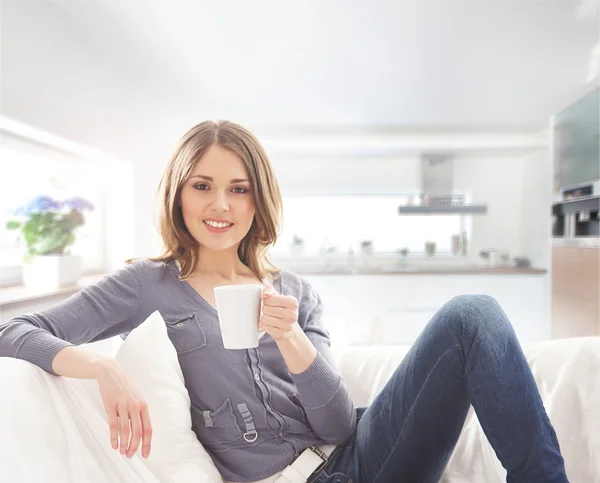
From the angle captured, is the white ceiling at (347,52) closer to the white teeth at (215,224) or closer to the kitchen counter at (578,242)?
the kitchen counter at (578,242)

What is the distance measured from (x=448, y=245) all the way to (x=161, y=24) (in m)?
3.64

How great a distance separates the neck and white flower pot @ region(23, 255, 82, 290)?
1511 mm

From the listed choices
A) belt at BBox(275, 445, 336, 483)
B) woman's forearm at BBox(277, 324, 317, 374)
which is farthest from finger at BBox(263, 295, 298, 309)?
belt at BBox(275, 445, 336, 483)

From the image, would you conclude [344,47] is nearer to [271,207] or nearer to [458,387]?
[271,207]

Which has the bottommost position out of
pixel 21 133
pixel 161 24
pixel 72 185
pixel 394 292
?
pixel 394 292

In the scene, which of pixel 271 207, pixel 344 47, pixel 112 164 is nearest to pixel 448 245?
pixel 344 47

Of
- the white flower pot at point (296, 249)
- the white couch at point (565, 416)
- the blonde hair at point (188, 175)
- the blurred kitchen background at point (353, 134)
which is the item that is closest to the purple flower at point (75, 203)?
the blurred kitchen background at point (353, 134)

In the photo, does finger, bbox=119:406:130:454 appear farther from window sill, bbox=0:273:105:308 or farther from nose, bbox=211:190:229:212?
window sill, bbox=0:273:105:308

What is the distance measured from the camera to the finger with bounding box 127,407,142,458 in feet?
2.77

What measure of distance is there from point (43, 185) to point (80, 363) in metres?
2.39

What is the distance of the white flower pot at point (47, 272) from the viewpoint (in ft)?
8.31

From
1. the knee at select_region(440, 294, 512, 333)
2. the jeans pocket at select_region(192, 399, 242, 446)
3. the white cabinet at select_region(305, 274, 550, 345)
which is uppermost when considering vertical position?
the knee at select_region(440, 294, 512, 333)

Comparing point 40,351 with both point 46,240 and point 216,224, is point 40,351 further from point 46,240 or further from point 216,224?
point 46,240

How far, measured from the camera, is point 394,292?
4242mm
